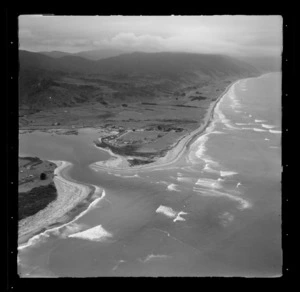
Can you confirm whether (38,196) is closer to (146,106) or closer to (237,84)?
(146,106)

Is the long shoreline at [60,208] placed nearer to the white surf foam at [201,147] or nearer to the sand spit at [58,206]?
the sand spit at [58,206]

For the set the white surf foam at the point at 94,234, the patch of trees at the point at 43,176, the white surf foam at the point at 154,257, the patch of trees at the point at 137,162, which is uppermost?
the patch of trees at the point at 137,162

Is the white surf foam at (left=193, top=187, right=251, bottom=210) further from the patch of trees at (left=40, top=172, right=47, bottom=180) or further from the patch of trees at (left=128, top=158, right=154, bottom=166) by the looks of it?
the patch of trees at (left=40, top=172, right=47, bottom=180)

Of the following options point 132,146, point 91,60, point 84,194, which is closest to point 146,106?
point 132,146

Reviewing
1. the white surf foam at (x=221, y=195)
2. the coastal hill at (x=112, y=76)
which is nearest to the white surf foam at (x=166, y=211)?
the white surf foam at (x=221, y=195)

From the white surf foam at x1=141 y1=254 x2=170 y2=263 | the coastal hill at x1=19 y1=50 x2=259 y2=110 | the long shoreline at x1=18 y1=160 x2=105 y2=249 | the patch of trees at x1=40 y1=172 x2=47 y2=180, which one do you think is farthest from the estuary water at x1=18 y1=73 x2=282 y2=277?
the coastal hill at x1=19 y1=50 x2=259 y2=110

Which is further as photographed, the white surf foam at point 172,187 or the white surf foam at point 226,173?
the white surf foam at point 226,173

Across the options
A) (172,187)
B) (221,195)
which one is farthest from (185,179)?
(221,195)

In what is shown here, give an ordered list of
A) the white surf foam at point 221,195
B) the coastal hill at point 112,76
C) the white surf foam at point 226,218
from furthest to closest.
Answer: the coastal hill at point 112,76 → the white surf foam at point 221,195 → the white surf foam at point 226,218
